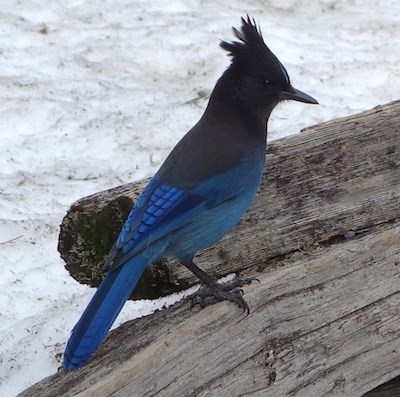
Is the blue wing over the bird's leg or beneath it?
over

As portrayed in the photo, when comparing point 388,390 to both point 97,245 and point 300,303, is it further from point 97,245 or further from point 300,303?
point 97,245

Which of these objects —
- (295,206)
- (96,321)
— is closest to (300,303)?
(295,206)

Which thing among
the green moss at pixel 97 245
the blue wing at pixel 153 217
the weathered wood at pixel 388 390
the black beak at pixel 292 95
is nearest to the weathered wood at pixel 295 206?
the green moss at pixel 97 245

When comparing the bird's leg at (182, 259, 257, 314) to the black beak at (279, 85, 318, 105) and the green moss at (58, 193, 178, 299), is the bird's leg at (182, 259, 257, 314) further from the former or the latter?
the black beak at (279, 85, 318, 105)

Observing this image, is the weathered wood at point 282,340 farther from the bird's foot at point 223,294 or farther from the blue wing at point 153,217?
the blue wing at point 153,217

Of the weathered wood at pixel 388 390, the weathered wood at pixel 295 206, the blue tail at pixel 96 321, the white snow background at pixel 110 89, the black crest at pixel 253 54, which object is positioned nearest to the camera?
the blue tail at pixel 96 321

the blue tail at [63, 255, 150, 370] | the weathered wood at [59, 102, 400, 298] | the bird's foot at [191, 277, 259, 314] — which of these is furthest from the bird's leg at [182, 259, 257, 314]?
the blue tail at [63, 255, 150, 370]

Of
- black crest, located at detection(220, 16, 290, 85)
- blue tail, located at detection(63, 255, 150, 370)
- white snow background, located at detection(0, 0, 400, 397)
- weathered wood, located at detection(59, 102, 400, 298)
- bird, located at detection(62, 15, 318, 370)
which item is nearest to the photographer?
blue tail, located at detection(63, 255, 150, 370)

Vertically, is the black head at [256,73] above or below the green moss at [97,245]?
above
